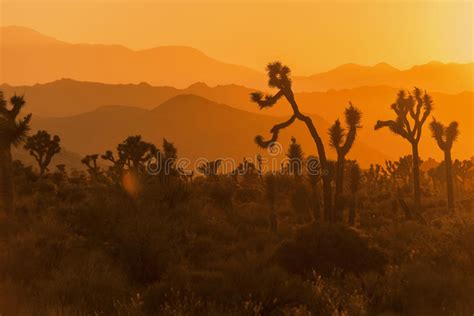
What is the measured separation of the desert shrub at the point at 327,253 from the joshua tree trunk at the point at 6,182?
41.2 ft

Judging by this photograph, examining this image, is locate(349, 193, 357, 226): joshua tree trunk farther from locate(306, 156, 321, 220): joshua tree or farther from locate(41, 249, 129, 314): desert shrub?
locate(41, 249, 129, 314): desert shrub

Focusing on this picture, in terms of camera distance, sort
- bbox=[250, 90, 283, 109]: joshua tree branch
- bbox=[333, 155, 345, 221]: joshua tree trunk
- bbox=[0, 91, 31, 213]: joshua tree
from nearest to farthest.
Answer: bbox=[0, 91, 31, 213]: joshua tree, bbox=[250, 90, 283, 109]: joshua tree branch, bbox=[333, 155, 345, 221]: joshua tree trunk

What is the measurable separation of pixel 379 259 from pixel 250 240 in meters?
7.47

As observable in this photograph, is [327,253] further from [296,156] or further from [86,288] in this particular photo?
Answer: [296,156]

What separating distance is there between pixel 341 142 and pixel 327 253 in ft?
45.3

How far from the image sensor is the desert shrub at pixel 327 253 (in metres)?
12.6

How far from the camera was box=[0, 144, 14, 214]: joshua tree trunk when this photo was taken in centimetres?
2150

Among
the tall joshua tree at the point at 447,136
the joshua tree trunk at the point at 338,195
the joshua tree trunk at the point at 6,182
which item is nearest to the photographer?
the joshua tree trunk at the point at 6,182

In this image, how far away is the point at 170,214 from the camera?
1727 cm

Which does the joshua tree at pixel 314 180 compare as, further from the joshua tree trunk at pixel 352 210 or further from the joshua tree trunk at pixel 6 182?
the joshua tree trunk at pixel 6 182

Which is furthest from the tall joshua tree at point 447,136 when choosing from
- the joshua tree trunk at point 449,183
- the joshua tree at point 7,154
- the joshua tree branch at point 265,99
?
the joshua tree at point 7,154

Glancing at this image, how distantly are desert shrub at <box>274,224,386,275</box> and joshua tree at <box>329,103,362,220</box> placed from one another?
10870 mm

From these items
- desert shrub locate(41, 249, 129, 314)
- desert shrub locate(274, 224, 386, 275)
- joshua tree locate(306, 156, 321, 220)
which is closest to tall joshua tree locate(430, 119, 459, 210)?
joshua tree locate(306, 156, 321, 220)

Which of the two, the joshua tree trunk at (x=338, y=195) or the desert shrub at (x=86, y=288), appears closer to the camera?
the desert shrub at (x=86, y=288)
